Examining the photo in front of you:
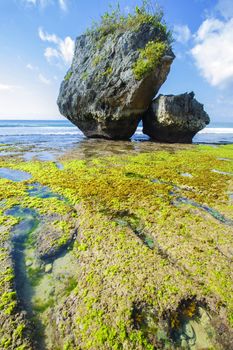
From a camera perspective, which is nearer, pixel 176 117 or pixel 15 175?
pixel 15 175

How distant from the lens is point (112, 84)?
67.4 ft

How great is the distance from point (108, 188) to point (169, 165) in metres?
4.83

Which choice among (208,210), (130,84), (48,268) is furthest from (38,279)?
(130,84)

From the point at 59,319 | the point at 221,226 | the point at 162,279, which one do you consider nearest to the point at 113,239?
the point at 162,279

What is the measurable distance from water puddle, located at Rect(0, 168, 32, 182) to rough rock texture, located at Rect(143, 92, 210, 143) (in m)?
15.1

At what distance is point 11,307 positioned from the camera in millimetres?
2846

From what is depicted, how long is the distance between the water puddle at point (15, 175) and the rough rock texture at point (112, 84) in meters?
13.3

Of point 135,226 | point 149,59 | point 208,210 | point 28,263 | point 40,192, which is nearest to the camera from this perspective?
point 28,263

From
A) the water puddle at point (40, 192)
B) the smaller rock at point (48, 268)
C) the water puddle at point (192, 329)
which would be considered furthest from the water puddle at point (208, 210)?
the smaller rock at point (48, 268)

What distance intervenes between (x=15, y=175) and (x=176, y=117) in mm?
16237

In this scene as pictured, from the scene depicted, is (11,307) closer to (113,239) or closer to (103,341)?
(103,341)

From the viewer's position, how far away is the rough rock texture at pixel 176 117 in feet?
67.7

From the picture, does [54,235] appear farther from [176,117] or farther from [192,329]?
[176,117]

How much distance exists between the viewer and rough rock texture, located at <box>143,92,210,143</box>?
20627mm
